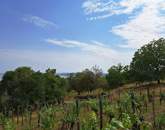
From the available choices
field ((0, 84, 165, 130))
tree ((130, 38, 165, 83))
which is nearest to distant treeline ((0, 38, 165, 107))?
tree ((130, 38, 165, 83))

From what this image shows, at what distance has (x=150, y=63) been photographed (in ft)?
236

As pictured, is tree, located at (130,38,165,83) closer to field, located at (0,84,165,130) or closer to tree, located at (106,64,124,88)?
tree, located at (106,64,124,88)

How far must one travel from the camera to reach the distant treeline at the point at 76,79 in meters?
55.3

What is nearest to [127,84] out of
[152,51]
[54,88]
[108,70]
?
[108,70]

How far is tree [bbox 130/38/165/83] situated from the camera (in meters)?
70.7

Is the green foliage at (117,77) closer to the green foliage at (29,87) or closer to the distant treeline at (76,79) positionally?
the distant treeline at (76,79)

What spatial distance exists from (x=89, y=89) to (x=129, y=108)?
49547mm

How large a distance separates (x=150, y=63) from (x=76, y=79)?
55.4ft

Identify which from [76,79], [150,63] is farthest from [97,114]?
[76,79]

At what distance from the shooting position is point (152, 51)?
73.4 meters

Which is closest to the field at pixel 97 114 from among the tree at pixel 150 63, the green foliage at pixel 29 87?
the green foliage at pixel 29 87

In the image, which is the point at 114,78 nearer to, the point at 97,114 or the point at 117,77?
the point at 117,77

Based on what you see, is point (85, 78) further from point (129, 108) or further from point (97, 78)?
point (129, 108)

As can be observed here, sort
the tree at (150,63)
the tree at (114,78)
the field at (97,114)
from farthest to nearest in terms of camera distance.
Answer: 1. the tree at (114,78)
2. the tree at (150,63)
3. the field at (97,114)
